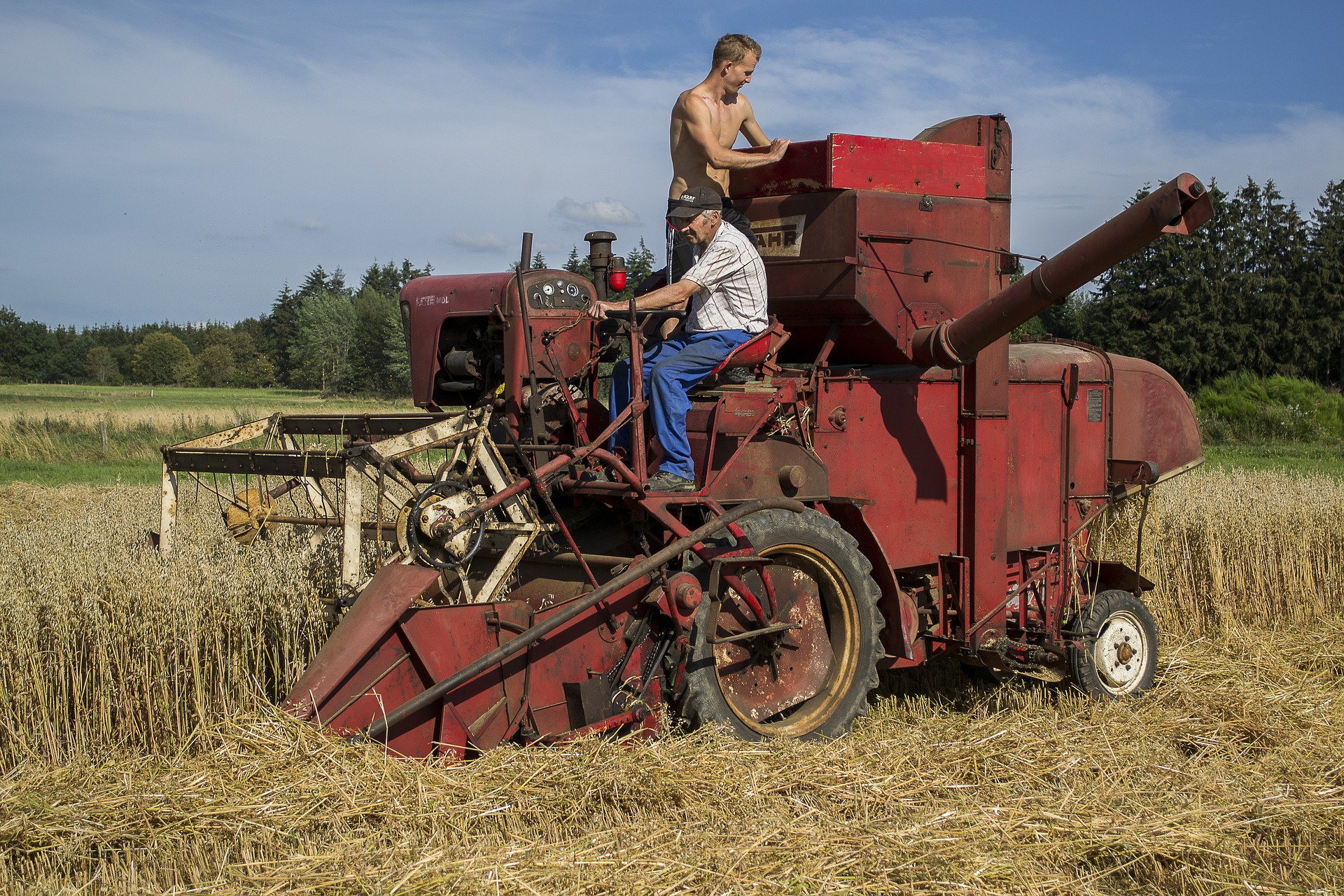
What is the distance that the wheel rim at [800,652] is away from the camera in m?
5.50

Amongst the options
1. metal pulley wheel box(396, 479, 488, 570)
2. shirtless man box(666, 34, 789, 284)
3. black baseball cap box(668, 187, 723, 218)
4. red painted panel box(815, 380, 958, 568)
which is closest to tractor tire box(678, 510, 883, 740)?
red painted panel box(815, 380, 958, 568)

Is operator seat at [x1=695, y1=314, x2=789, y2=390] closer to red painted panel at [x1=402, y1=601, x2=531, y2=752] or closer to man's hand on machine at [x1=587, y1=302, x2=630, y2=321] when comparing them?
man's hand on machine at [x1=587, y1=302, x2=630, y2=321]

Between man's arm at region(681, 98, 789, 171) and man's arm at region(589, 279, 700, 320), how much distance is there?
36.4 inches

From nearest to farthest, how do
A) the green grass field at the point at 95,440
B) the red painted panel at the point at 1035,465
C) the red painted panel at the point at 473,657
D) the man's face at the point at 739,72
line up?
the red painted panel at the point at 473,657 < the man's face at the point at 739,72 < the red painted panel at the point at 1035,465 < the green grass field at the point at 95,440

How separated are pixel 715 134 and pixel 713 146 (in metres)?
0.14

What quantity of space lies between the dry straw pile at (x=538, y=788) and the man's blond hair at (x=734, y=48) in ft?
11.5

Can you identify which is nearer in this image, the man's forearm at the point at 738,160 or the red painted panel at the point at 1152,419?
the man's forearm at the point at 738,160

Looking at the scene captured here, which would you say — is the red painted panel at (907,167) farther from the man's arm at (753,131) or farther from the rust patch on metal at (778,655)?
the rust patch on metal at (778,655)

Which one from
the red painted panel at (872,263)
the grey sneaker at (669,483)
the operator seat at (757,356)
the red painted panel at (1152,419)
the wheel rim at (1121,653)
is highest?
the red painted panel at (872,263)

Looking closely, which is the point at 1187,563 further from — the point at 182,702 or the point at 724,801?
the point at 182,702

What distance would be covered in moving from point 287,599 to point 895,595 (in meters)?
3.10

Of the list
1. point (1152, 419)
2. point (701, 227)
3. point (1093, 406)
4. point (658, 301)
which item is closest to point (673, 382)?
point (658, 301)

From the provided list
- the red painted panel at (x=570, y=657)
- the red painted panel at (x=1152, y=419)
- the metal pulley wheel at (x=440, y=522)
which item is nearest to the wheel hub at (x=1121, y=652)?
the red painted panel at (x=1152, y=419)

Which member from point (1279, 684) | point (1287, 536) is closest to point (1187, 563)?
point (1287, 536)
